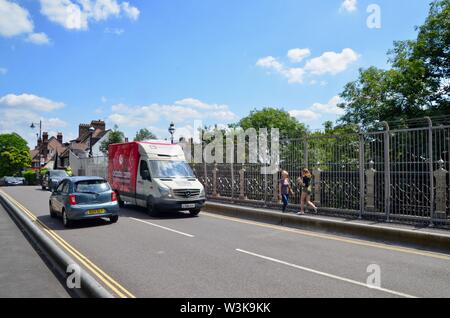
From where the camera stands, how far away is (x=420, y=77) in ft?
62.1

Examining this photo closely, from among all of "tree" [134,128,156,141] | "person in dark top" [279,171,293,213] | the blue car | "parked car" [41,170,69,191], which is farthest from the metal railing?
"tree" [134,128,156,141]

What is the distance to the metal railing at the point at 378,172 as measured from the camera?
10.2m

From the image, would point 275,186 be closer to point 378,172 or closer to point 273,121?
point 378,172

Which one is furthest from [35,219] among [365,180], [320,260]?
[365,180]

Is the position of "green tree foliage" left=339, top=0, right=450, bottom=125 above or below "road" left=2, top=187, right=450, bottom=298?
above

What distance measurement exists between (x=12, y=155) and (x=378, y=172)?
91477 mm

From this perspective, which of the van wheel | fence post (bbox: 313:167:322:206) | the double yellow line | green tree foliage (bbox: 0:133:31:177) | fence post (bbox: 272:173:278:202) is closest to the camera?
the double yellow line

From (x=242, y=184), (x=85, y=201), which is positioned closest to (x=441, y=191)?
(x=242, y=184)

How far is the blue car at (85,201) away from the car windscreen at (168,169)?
2601 millimetres

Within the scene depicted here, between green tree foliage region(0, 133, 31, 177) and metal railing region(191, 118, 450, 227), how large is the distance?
85958mm

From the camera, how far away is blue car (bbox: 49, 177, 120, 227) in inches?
459

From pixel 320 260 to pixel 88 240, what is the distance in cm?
582

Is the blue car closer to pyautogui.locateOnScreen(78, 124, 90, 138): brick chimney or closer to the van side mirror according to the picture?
the van side mirror
